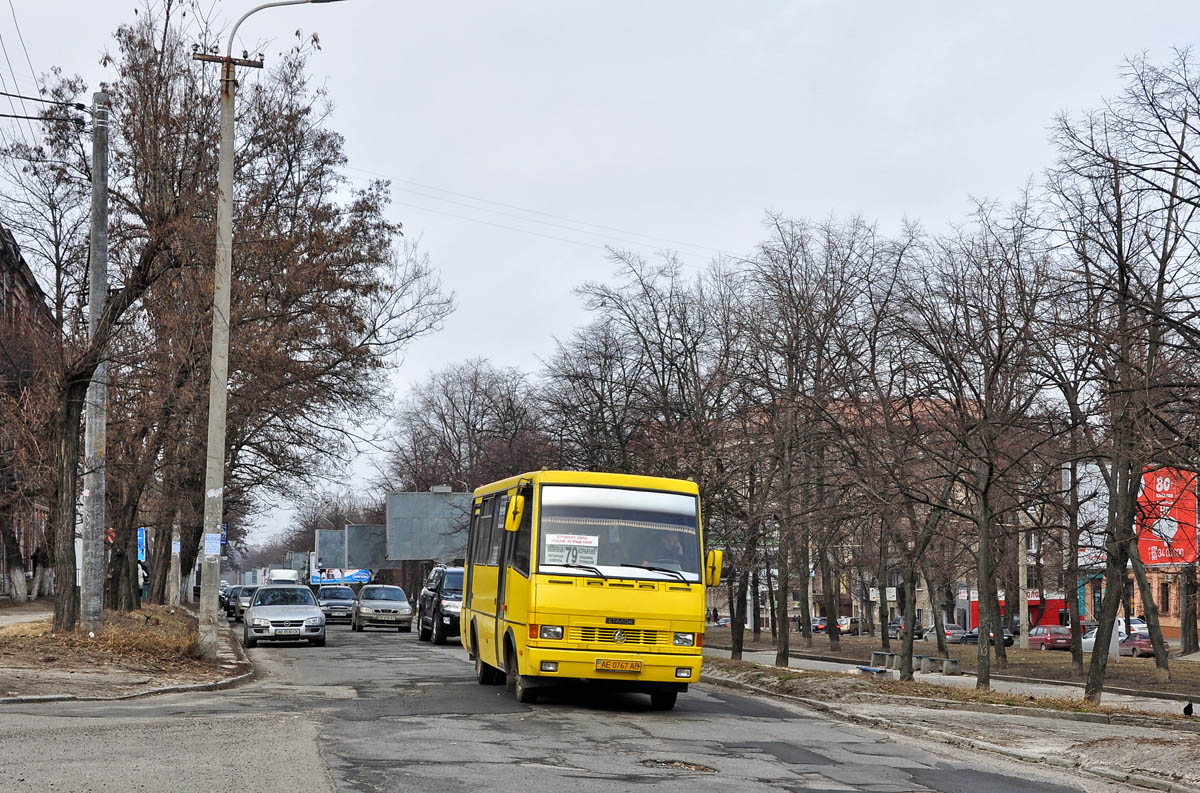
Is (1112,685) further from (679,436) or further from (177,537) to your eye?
(177,537)

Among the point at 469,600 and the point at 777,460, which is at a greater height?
the point at 777,460

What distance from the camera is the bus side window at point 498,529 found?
1780cm

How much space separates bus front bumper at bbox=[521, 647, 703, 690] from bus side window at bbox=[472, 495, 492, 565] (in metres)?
3.59

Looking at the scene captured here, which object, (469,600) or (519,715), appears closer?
(519,715)

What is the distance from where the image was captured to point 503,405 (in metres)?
69.8

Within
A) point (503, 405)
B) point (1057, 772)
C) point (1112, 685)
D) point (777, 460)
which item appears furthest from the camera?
point (503, 405)

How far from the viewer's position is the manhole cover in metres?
10.8

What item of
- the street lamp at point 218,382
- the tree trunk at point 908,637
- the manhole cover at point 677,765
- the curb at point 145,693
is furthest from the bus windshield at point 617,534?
the tree trunk at point 908,637

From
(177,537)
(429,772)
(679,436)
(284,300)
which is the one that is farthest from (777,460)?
(177,537)

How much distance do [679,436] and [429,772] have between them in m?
21.2

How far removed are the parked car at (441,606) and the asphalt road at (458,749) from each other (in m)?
15.5

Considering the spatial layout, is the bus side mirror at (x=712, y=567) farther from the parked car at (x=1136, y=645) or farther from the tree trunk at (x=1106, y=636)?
the parked car at (x=1136, y=645)

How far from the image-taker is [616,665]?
15414mm

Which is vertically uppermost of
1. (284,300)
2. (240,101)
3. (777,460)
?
(240,101)
